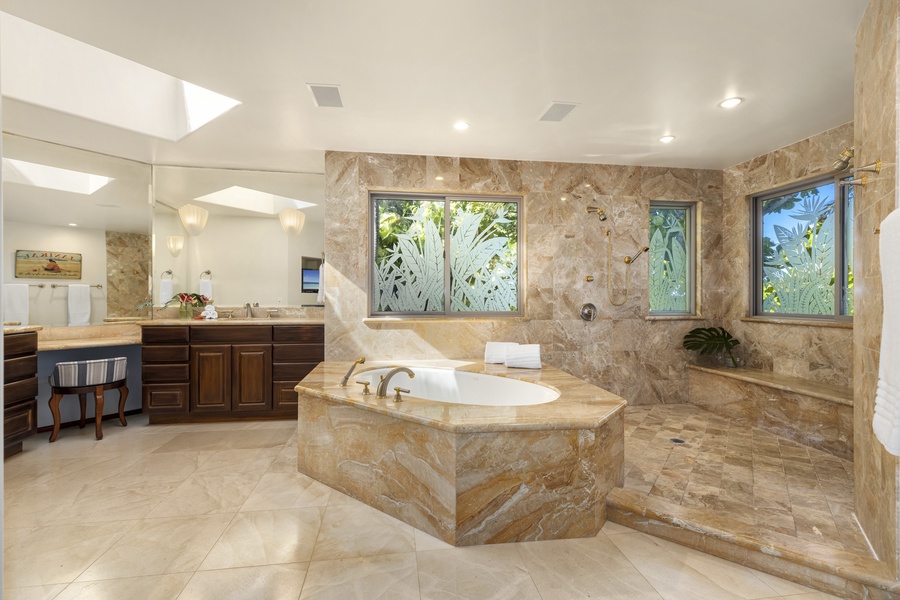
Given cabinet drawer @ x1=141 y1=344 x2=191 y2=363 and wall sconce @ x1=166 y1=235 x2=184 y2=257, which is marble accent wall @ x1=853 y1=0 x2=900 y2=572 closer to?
cabinet drawer @ x1=141 y1=344 x2=191 y2=363

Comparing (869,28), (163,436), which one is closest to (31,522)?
(163,436)

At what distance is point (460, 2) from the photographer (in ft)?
6.77

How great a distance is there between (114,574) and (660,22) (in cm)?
348

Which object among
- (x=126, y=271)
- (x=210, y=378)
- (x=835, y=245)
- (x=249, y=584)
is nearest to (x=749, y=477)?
(x=835, y=245)

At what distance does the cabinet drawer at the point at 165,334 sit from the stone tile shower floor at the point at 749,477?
3.66 meters

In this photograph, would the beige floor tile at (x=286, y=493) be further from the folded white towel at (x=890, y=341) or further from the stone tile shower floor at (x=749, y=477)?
the folded white towel at (x=890, y=341)

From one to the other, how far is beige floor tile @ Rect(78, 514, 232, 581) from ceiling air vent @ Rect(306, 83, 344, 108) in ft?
8.12

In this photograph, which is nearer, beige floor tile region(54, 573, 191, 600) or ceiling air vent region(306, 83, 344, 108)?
beige floor tile region(54, 573, 191, 600)

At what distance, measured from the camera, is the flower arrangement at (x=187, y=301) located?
4.29 meters

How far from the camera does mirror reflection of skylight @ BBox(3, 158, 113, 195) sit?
3.57 m

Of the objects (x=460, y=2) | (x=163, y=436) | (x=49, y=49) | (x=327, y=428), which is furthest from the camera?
(x=163, y=436)

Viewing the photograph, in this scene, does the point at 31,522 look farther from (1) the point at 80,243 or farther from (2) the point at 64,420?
(1) the point at 80,243

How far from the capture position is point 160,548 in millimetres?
2094

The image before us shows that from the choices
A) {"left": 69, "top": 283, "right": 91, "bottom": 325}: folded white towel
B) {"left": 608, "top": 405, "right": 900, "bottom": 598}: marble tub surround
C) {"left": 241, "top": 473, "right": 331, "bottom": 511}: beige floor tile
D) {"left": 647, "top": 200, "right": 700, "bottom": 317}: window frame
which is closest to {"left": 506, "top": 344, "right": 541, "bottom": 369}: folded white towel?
{"left": 608, "top": 405, "right": 900, "bottom": 598}: marble tub surround
